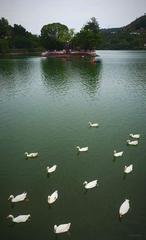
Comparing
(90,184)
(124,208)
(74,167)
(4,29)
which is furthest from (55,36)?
(124,208)

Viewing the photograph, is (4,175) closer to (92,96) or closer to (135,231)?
(135,231)

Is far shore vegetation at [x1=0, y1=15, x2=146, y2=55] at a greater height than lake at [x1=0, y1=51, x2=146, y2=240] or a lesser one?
greater

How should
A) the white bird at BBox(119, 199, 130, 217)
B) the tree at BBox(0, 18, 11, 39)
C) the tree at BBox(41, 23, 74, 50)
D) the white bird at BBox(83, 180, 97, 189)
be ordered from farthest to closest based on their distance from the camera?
the tree at BBox(0, 18, 11, 39) < the tree at BBox(41, 23, 74, 50) < the white bird at BBox(83, 180, 97, 189) < the white bird at BBox(119, 199, 130, 217)

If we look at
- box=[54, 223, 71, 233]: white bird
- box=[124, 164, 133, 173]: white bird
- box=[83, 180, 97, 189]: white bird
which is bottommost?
box=[54, 223, 71, 233]: white bird

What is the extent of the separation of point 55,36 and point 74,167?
12275cm

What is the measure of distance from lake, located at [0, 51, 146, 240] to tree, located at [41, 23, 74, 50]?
99.6m

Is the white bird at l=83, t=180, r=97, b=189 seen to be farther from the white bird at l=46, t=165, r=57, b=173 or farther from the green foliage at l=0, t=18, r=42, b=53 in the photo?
the green foliage at l=0, t=18, r=42, b=53

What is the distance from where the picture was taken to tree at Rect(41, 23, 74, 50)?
128375mm

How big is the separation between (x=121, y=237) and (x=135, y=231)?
0.67m

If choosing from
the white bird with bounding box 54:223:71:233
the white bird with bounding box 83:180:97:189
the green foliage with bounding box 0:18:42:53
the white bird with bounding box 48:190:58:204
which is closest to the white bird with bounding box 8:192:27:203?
the white bird with bounding box 48:190:58:204

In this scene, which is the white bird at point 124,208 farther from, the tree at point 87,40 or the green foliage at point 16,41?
the green foliage at point 16,41

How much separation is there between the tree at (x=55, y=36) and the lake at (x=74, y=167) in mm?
99598

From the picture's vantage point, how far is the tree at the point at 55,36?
128 meters

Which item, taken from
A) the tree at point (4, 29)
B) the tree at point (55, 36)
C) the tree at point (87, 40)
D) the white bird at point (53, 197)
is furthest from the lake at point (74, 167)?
the tree at point (4, 29)
